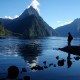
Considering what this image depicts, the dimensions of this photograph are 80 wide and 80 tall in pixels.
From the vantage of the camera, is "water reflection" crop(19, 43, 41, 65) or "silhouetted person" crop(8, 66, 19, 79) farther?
"water reflection" crop(19, 43, 41, 65)

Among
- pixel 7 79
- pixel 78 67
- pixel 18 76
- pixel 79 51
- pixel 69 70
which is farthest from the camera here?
pixel 79 51

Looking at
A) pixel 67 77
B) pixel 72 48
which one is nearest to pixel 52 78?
pixel 67 77

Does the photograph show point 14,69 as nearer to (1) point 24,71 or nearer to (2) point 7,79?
(2) point 7,79

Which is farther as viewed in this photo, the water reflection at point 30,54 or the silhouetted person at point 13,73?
the water reflection at point 30,54

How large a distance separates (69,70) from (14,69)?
13.0 meters

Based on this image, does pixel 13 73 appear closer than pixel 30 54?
Yes

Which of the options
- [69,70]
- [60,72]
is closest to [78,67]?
[69,70]

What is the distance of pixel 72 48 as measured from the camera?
89.4 metres

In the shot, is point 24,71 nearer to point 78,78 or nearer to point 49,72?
point 49,72

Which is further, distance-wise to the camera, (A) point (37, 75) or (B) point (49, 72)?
(B) point (49, 72)

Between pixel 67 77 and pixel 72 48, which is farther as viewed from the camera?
pixel 72 48

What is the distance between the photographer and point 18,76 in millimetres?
38188

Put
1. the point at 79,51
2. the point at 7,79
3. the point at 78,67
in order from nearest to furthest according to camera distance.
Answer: the point at 7,79 → the point at 78,67 → the point at 79,51

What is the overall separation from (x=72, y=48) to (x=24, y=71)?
159 ft
